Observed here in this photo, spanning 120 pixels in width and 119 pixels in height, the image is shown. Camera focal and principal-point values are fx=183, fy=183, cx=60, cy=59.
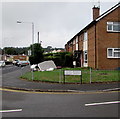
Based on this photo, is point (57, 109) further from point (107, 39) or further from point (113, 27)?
point (113, 27)

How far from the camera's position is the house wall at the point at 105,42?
65.5 ft

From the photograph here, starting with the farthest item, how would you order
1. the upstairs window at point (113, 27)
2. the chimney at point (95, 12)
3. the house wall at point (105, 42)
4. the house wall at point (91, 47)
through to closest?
the chimney at point (95, 12) < the house wall at point (91, 47) < the upstairs window at point (113, 27) < the house wall at point (105, 42)

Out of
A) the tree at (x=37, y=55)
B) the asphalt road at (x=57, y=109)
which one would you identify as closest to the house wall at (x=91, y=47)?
the tree at (x=37, y=55)

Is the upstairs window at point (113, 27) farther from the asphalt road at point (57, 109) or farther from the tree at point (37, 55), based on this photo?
the asphalt road at point (57, 109)

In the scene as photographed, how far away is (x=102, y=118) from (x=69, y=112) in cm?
110

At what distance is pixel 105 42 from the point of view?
2011 cm

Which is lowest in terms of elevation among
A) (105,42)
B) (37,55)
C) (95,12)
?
(37,55)

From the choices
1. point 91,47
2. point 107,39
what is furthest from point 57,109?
point 91,47

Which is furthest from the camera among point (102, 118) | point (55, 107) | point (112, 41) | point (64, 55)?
→ point (64, 55)

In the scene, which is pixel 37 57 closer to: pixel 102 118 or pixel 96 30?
pixel 96 30

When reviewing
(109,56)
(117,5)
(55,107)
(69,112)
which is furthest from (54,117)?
(117,5)

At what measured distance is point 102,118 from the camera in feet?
17.0

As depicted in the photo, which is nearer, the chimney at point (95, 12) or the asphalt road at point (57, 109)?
the asphalt road at point (57, 109)

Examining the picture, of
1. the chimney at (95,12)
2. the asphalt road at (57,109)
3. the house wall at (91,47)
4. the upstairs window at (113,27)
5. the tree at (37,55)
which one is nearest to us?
the asphalt road at (57,109)
